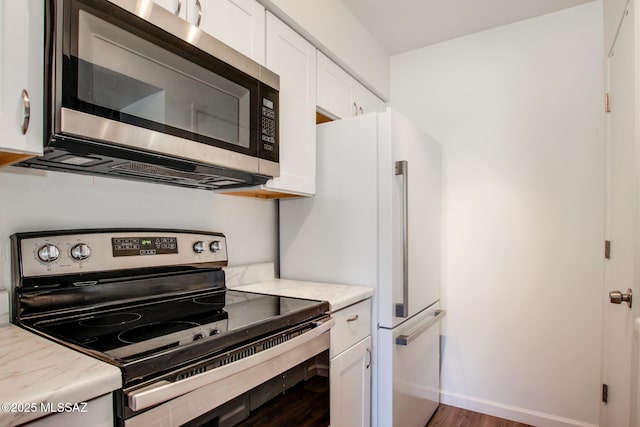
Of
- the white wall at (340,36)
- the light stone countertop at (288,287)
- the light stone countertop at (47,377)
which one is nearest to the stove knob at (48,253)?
the light stone countertop at (47,377)

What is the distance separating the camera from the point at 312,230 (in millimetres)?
Result: 1896

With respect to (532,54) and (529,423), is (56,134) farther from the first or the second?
(529,423)

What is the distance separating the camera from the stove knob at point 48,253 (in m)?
1.03

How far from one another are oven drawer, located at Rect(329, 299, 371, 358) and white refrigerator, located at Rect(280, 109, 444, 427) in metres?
0.08

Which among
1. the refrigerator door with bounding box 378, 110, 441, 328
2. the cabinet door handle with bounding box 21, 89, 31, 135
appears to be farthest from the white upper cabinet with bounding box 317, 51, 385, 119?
the cabinet door handle with bounding box 21, 89, 31, 135

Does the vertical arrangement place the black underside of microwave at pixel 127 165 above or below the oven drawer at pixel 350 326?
above

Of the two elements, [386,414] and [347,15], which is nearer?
[386,414]

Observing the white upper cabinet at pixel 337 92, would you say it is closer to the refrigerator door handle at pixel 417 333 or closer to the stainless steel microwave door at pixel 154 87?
the stainless steel microwave door at pixel 154 87

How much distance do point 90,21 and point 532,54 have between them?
7.83ft

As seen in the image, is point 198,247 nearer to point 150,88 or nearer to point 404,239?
point 150,88

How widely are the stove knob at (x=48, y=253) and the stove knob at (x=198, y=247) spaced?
1.59 feet

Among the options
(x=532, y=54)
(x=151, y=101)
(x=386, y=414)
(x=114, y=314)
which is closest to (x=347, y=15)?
(x=532, y=54)

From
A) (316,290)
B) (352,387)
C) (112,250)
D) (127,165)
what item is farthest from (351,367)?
(127,165)

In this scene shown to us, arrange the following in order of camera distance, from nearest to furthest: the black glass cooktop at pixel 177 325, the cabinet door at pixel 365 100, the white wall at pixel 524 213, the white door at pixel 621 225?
the black glass cooktop at pixel 177 325 < the white door at pixel 621 225 < the white wall at pixel 524 213 < the cabinet door at pixel 365 100
